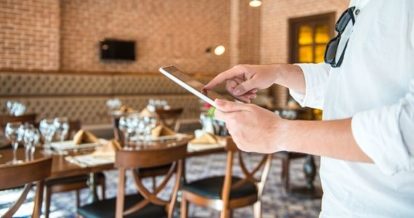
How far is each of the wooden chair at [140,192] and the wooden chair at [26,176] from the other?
38 centimetres

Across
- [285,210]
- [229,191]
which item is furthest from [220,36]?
[229,191]

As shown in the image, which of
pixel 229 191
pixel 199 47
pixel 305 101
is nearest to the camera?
pixel 305 101

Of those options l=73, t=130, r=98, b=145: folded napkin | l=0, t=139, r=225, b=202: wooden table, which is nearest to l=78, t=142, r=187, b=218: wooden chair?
l=0, t=139, r=225, b=202: wooden table

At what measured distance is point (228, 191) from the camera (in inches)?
99.9

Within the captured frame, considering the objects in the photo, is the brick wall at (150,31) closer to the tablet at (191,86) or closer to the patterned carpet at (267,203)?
the patterned carpet at (267,203)

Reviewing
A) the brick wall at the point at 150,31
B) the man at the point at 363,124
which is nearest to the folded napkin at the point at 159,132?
the man at the point at 363,124

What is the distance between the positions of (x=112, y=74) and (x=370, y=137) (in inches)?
264

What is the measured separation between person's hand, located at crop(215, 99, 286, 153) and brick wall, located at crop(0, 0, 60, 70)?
6.26 meters

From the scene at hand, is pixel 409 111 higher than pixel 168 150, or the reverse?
pixel 409 111

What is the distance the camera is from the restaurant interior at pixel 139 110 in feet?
7.31

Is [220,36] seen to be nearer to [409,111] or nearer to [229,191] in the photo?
[229,191]

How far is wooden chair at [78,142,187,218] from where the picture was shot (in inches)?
76.6

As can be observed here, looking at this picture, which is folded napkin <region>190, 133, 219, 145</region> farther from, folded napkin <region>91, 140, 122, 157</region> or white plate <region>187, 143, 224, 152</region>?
folded napkin <region>91, 140, 122, 157</region>

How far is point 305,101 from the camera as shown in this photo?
113cm
